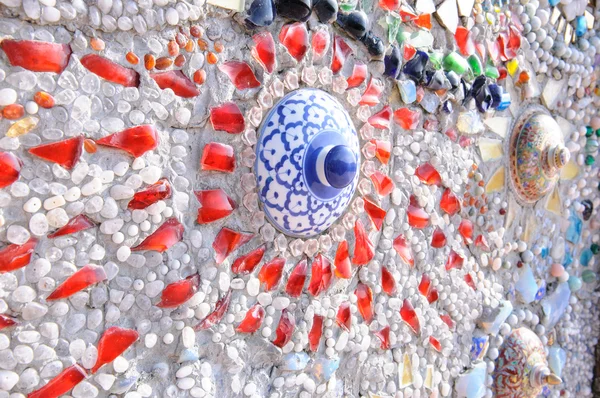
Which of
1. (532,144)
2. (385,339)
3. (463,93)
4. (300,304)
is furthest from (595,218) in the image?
(300,304)

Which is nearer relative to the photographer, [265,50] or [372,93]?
[265,50]

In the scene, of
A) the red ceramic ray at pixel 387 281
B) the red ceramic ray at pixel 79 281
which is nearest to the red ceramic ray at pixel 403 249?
the red ceramic ray at pixel 387 281

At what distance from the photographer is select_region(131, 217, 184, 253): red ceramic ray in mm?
529

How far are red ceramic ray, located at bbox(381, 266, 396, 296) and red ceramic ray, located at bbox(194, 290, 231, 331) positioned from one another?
0.70ft

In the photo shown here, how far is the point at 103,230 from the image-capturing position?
1.65 ft

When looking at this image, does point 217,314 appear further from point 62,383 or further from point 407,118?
point 407,118

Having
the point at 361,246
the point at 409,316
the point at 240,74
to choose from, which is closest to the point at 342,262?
the point at 361,246

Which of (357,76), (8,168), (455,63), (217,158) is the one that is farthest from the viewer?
(455,63)

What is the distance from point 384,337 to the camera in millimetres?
728

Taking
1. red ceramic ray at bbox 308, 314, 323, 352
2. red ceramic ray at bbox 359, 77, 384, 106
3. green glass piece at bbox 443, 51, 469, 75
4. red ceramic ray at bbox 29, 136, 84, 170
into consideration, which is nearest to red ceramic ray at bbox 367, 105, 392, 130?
red ceramic ray at bbox 359, 77, 384, 106

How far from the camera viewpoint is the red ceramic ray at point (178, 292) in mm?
542

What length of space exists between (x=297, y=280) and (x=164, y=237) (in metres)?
0.16

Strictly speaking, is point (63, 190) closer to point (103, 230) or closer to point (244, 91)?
point (103, 230)

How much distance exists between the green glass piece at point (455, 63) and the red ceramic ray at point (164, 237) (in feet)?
1.39
